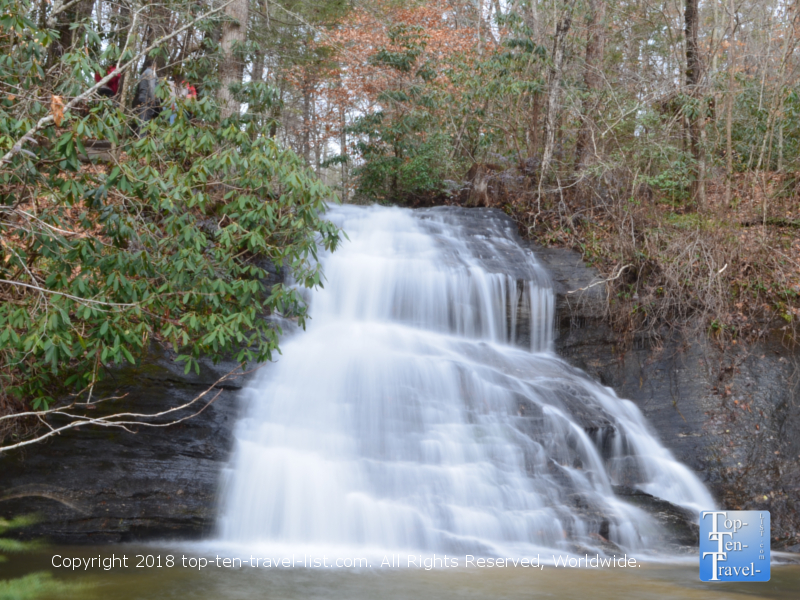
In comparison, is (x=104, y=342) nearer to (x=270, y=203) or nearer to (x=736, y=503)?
(x=270, y=203)

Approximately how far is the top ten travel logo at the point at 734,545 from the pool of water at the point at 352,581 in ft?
0.53

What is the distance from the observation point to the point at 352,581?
5.62m

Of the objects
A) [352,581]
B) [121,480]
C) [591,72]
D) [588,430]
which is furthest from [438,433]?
[591,72]

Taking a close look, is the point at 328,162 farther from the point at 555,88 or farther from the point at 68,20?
the point at 68,20

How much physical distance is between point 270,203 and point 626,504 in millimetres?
5447

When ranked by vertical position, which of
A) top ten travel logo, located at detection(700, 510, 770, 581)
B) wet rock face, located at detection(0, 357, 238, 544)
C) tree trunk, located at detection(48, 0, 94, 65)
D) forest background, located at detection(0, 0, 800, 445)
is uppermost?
tree trunk, located at detection(48, 0, 94, 65)

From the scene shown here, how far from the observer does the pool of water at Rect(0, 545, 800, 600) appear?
17.2 ft

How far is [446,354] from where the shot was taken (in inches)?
367

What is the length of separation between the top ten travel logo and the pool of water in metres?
0.16

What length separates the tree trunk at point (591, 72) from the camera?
1321 centimetres

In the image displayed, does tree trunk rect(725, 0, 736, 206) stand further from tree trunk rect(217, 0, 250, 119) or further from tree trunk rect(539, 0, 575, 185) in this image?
tree trunk rect(217, 0, 250, 119)

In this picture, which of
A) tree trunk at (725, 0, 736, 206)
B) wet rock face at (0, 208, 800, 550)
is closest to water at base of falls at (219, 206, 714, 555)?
wet rock face at (0, 208, 800, 550)

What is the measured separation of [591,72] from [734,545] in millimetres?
10612

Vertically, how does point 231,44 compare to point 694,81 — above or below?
above
